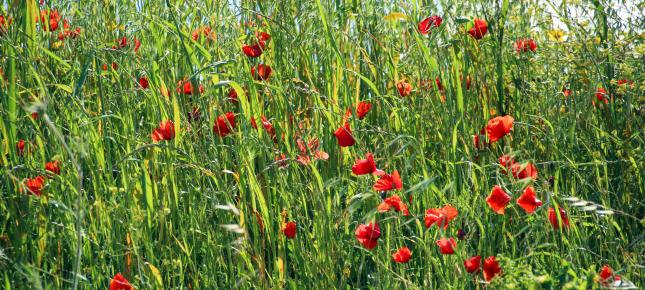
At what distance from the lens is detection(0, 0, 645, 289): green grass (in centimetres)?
191

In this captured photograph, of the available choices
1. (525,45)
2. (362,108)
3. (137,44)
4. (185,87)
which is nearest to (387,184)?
(362,108)

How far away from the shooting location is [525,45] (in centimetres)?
256

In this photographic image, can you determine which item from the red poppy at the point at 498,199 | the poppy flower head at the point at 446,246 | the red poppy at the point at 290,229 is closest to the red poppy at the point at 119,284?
the red poppy at the point at 290,229

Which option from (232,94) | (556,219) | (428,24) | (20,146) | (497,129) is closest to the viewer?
(556,219)

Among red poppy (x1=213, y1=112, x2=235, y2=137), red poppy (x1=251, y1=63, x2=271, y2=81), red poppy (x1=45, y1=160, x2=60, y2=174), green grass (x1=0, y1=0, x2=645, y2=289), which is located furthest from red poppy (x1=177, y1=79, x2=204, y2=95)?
red poppy (x1=45, y1=160, x2=60, y2=174)

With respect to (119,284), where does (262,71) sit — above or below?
above

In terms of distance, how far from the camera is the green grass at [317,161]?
75.2 inches

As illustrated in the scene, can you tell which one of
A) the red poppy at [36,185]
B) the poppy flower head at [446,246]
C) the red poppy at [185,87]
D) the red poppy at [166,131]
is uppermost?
the red poppy at [185,87]

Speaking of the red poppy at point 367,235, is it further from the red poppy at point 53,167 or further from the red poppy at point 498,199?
the red poppy at point 53,167

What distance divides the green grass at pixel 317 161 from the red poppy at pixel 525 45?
3 centimetres

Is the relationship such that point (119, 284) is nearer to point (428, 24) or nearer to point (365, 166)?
point (365, 166)

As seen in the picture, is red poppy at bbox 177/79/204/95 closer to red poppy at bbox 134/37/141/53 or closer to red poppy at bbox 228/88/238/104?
red poppy at bbox 228/88/238/104

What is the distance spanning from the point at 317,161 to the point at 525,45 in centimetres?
75

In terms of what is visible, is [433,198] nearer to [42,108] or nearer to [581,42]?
[581,42]
